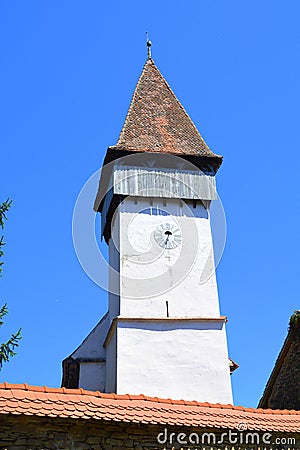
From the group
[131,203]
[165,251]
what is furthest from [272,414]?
[131,203]

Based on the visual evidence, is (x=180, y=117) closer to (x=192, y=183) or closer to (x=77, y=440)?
(x=192, y=183)

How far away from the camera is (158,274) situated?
16469 mm

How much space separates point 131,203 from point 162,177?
58.2 inches

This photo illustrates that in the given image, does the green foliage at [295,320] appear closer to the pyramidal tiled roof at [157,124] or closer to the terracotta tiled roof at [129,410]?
the terracotta tiled roof at [129,410]

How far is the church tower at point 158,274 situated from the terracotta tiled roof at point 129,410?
Result: 17.3ft

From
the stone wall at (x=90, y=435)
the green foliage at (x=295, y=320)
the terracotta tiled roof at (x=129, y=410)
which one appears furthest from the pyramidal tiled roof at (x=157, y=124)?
the stone wall at (x=90, y=435)

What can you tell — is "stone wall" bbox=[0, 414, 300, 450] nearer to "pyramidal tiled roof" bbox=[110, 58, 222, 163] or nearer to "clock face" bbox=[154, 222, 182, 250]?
"clock face" bbox=[154, 222, 182, 250]

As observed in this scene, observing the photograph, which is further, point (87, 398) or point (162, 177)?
point (162, 177)

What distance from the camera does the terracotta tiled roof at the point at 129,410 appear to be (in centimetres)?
788

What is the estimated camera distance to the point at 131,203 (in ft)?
57.2

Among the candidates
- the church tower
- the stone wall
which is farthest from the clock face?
the stone wall

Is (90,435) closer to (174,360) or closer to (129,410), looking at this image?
(129,410)

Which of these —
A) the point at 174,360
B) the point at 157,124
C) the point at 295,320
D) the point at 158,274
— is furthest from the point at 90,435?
the point at 157,124

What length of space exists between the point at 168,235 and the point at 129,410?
29.8 ft
